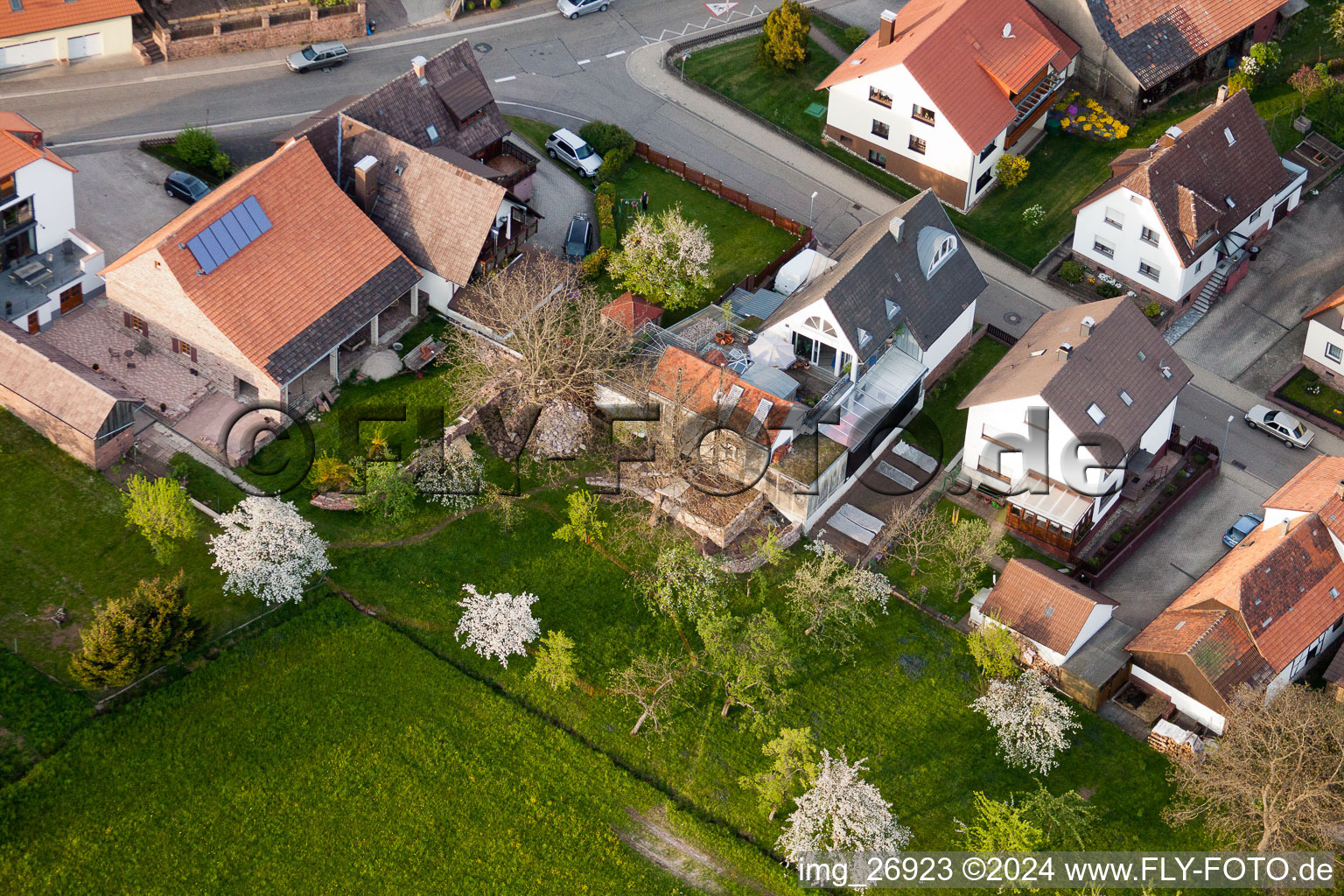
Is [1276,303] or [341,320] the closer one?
[341,320]

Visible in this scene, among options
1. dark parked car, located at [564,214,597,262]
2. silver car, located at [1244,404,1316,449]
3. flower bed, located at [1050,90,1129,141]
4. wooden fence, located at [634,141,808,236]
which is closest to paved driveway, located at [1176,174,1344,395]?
silver car, located at [1244,404,1316,449]

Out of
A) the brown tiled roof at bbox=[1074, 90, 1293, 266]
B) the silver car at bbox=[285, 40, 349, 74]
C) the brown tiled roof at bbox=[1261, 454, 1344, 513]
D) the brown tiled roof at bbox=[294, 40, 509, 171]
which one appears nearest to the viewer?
the brown tiled roof at bbox=[1261, 454, 1344, 513]

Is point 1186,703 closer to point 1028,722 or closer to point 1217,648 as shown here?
point 1217,648

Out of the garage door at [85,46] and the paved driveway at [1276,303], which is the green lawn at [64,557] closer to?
the garage door at [85,46]

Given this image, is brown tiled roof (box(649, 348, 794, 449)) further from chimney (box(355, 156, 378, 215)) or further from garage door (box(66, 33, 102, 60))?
garage door (box(66, 33, 102, 60))

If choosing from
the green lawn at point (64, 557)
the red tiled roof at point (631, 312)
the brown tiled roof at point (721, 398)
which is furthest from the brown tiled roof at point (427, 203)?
the green lawn at point (64, 557)
